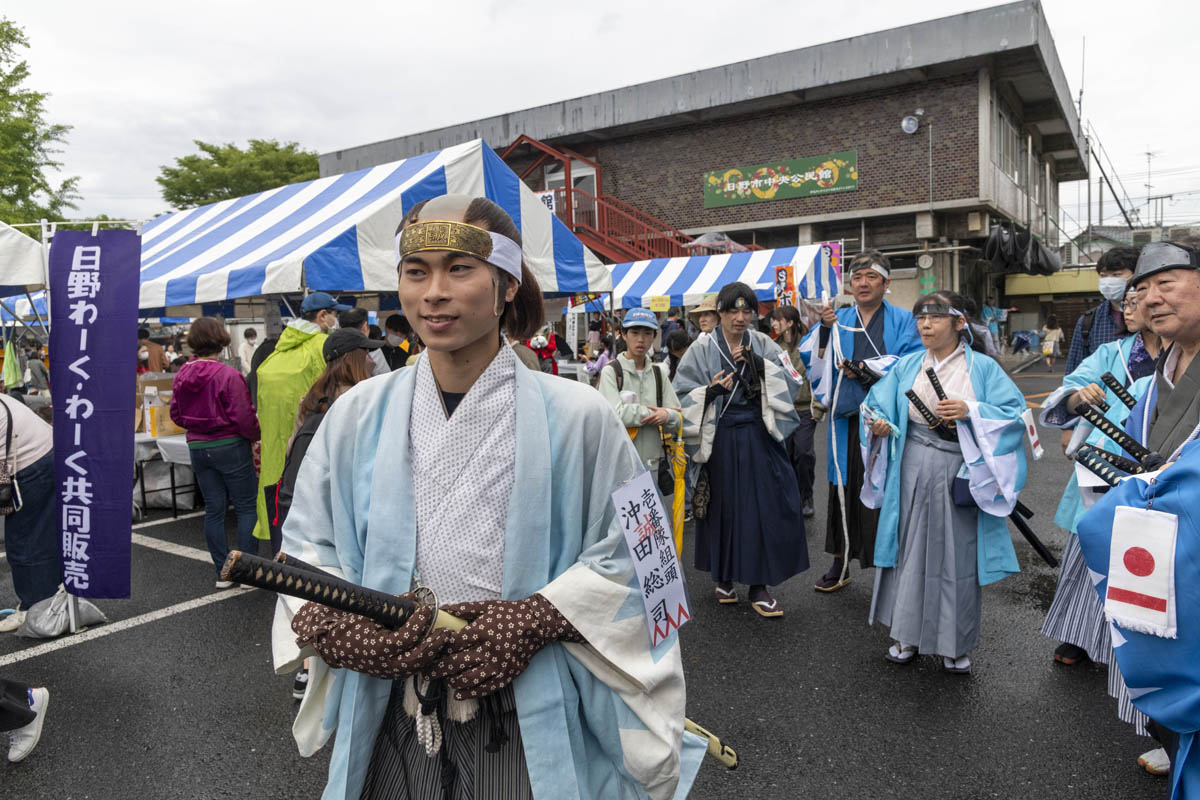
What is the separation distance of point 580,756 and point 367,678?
1.38ft

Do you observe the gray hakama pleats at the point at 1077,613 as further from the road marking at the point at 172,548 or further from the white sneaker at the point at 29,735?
the road marking at the point at 172,548

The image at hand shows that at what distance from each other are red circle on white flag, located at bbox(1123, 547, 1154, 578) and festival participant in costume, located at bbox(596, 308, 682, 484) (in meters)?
2.97

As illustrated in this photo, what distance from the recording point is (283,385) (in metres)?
4.69

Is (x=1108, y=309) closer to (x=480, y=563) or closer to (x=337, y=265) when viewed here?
(x=480, y=563)

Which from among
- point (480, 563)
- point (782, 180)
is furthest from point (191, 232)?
point (782, 180)

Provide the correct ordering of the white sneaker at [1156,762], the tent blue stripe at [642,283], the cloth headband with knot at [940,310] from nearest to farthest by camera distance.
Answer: the white sneaker at [1156,762]
the cloth headband with knot at [940,310]
the tent blue stripe at [642,283]

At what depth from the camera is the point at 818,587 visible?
4.69 meters

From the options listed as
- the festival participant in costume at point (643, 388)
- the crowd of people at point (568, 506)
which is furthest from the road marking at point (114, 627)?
the festival participant in costume at point (643, 388)

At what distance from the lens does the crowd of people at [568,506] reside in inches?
53.5

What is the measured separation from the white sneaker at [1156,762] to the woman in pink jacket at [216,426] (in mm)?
4795

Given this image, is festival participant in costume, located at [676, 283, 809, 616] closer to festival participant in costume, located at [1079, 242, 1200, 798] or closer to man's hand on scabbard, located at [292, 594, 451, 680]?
festival participant in costume, located at [1079, 242, 1200, 798]

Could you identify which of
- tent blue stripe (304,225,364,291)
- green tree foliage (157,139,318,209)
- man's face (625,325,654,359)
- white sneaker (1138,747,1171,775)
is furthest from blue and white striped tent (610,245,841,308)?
green tree foliage (157,139,318,209)

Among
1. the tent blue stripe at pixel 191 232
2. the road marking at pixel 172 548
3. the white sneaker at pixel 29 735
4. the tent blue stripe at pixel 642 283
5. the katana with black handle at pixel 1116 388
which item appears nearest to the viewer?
the katana with black handle at pixel 1116 388

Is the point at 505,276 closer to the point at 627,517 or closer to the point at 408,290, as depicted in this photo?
the point at 408,290
